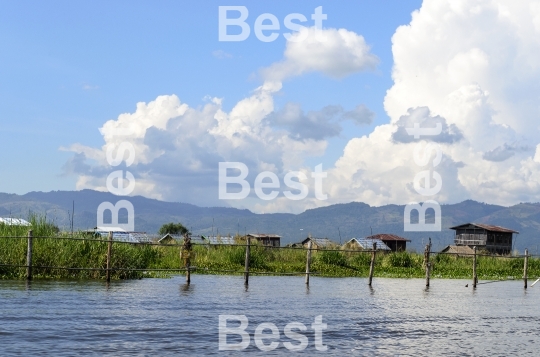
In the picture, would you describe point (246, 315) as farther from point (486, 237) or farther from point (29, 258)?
point (486, 237)

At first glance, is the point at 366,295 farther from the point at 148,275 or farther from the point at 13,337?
the point at 13,337

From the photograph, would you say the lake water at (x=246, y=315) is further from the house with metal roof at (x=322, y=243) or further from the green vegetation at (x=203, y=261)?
the house with metal roof at (x=322, y=243)

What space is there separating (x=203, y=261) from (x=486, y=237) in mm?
58011

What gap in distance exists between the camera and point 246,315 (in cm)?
1922

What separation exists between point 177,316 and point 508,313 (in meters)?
11.3

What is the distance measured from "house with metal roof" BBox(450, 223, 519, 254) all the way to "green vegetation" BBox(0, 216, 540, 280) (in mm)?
36657

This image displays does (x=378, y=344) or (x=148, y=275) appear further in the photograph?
(x=148, y=275)

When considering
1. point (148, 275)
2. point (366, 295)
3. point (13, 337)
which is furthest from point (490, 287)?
point (13, 337)

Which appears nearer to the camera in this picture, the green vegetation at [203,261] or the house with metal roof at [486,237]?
the green vegetation at [203,261]

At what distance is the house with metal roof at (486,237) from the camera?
86188 millimetres

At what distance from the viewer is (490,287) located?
113 ft

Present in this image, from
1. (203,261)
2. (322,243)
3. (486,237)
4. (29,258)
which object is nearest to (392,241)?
(486,237)

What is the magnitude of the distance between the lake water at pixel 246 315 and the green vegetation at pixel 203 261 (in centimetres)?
145

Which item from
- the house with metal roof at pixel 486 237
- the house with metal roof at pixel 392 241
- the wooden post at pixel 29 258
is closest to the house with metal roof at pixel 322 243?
the house with metal roof at pixel 392 241
